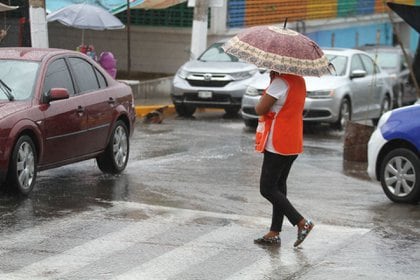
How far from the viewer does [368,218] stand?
32.7 feet

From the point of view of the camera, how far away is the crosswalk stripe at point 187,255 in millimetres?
7328

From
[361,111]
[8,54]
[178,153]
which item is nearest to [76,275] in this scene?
[8,54]

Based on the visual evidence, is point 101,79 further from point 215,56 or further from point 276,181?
point 215,56

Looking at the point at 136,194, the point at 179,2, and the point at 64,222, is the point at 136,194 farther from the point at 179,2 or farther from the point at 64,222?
the point at 179,2

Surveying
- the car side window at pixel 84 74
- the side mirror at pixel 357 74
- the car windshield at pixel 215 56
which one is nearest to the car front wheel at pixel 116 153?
the car side window at pixel 84 74

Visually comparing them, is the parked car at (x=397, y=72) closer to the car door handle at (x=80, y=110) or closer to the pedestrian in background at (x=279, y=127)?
the car door handle at (x=80, y=110)

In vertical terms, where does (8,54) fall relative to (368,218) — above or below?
above

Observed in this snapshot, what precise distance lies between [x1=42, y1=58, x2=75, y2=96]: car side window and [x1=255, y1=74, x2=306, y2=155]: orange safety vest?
10.8ft

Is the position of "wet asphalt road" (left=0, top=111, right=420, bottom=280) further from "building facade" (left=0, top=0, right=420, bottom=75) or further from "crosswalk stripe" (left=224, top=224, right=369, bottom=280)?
"building facade" (left=0, top=0, right=420, bottom=75)

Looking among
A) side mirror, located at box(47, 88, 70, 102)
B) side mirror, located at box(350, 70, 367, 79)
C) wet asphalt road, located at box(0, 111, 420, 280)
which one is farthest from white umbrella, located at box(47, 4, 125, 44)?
side mirror, located at box(47, 88, 70, 102)

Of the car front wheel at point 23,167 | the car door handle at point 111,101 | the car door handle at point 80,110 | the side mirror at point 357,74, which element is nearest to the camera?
the car front wheel at point 23,167

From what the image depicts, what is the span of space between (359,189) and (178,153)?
3.34 metres

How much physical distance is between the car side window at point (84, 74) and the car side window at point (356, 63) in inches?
341

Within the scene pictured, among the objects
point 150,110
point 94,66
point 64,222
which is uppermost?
point 94,66
